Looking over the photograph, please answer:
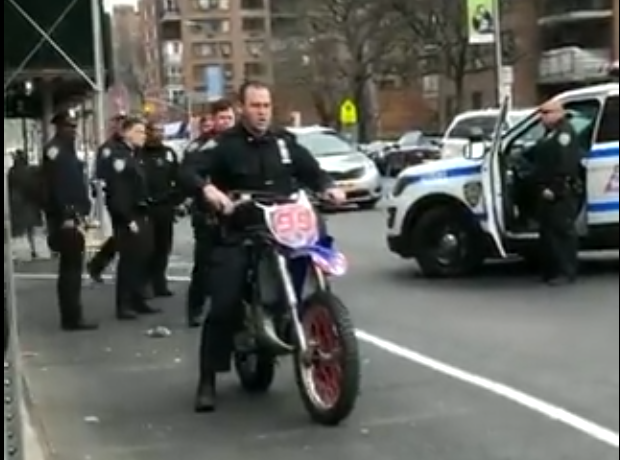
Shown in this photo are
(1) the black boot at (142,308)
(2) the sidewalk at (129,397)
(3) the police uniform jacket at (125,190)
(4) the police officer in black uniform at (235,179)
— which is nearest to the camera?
(3) the police uniform jacket at (125,190)

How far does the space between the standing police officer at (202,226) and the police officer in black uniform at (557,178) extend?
900 millimetres

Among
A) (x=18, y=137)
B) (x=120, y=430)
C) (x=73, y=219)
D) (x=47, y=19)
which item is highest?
(x=47, y=19)

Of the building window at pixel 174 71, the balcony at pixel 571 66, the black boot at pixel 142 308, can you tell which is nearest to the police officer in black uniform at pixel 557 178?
the balcony at pixel 571 66

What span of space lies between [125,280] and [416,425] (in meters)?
1.20

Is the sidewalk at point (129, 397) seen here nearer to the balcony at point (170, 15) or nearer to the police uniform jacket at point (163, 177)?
the police uniform jacket at point (163, 177)

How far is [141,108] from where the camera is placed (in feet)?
8.59

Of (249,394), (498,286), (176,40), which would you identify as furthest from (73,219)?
(249,394)

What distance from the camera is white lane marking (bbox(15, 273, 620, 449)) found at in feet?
5.66

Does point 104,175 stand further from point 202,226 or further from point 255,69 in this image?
point 255,69

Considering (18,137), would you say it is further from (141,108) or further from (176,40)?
(176,40)

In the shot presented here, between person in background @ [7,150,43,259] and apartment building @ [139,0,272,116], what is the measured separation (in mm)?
433

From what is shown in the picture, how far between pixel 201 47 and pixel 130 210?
30.4 inches

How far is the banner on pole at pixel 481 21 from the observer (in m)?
1.70

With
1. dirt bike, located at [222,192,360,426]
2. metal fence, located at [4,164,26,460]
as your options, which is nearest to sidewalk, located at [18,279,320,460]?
dirt bike, located at [222,192,360,426]
